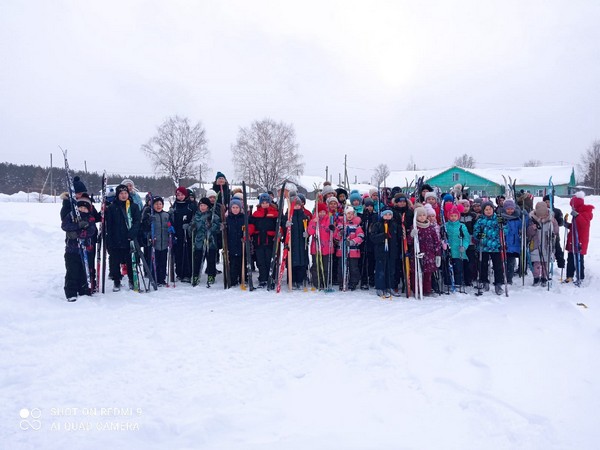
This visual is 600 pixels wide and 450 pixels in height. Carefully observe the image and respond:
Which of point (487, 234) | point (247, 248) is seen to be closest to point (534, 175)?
point (487, 234)

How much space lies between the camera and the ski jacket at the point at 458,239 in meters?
6.91

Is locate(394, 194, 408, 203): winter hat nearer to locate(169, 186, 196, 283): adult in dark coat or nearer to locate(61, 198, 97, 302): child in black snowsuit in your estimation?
locate(169, 186, 196, 283): adult in dark coat

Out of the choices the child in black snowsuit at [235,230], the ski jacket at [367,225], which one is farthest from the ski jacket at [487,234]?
the child in black snowsuit at [235,230]

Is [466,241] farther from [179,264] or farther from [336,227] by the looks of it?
[179,264]

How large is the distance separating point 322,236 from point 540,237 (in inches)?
161

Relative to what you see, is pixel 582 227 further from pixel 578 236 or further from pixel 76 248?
pixel 76 248

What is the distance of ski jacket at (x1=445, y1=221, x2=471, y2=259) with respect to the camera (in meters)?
6.91

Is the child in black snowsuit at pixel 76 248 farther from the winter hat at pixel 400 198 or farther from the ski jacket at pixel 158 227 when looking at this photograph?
the winter hat at pixel 400 198

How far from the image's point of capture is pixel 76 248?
20.1 ft

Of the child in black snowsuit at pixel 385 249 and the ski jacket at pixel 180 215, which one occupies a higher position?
the ski jacket at pixel 180 215

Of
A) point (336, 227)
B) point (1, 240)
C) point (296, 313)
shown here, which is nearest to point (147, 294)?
point (296, 313)

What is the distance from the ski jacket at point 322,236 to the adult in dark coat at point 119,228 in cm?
315

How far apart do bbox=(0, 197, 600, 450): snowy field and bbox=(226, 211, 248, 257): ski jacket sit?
1.27 metres

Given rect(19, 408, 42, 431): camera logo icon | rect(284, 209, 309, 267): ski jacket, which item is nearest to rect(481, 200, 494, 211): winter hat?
rect(284, 209, 309, 267): ski jacket
